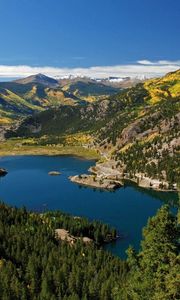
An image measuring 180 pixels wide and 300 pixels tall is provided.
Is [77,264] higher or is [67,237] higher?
[77,264]

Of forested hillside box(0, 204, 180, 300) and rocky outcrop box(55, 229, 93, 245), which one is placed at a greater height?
forested hillside box(0, 204, 180, 300)

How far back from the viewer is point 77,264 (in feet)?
456

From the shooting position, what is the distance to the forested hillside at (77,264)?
165 feet

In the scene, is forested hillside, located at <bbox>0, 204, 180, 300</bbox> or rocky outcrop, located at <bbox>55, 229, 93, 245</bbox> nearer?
forested hillside, located at <bbox>0, 204, 180, 300</bbox>

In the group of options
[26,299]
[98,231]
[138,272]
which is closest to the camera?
[138,272]

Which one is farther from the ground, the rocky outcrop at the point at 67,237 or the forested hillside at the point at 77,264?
the forested hillside at the point at 77,264

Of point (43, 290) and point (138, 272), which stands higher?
point (138, 272)

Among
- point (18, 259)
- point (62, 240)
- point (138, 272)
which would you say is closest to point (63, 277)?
point (18, 259)

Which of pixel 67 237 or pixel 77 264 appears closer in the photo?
pixel 77 264

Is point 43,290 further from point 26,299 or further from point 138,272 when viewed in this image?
point 138,272

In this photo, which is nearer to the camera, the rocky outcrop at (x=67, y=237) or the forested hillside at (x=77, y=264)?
the forested hillside at (x=77, y=264)

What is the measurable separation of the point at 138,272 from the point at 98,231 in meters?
130

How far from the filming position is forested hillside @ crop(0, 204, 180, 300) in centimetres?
5041

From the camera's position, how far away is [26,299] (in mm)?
116812
